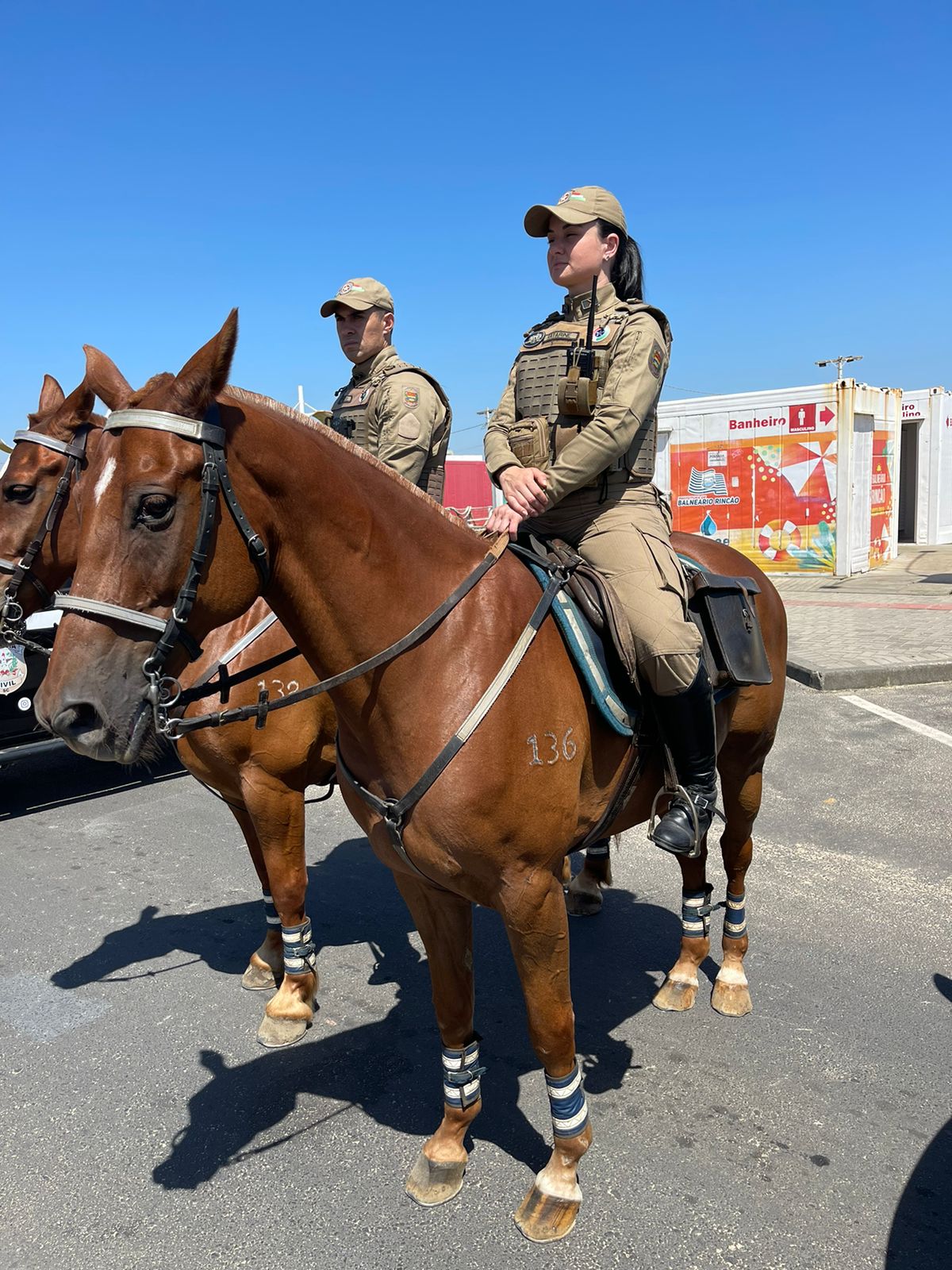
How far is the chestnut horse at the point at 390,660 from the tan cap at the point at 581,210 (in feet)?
3.59

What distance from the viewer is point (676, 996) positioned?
3.67 meters

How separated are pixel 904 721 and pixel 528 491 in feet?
22.0

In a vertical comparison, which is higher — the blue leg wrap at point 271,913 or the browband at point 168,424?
the browband at point 168,424

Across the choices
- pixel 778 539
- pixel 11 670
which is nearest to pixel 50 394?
pixel 11 670

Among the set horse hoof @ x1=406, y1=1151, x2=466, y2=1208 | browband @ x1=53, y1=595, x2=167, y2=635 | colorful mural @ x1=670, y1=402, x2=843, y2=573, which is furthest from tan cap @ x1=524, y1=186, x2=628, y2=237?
colorful mural @ x1=670, y1=402, x2=843, y2=573

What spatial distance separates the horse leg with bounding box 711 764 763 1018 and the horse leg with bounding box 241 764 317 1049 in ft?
5.74

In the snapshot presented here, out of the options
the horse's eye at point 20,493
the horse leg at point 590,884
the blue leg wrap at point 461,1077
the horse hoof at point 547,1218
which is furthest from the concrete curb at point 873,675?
the horse's eye at point 20,493

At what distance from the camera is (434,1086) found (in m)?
3.21

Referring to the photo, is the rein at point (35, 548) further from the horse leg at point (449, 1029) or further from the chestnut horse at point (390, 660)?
the horse leg at point (449, 1029)

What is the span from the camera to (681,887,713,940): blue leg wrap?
3768mm

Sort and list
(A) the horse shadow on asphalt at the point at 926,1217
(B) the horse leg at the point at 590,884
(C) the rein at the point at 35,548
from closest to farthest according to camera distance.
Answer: (A) the horse shadow on asphalt at the point at 926,1217 → (C) the rein at the point at 35,548 → (B) the horse leg at the point at 590,884

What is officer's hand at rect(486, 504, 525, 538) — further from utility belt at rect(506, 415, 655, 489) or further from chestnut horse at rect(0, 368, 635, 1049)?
chestnut horse at rect(0, 368, 635, 1049)

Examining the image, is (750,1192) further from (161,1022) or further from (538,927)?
(161,1022)

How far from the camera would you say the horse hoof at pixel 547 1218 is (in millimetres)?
2488
